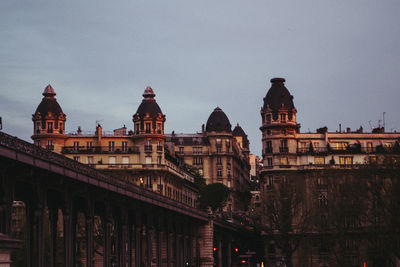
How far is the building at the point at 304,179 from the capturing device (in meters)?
142

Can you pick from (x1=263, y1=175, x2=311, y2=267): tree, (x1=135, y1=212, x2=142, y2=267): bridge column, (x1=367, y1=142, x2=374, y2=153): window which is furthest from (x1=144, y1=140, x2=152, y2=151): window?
(x1=135, y1=212, x2=142, y2=267): bridge column

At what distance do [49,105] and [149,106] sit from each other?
60.2ft

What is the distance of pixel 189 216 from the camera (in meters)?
125

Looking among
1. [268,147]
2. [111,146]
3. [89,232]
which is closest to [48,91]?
[111,146]

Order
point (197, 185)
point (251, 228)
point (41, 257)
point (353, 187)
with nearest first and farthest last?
point (41, 257), point (353, 187), point (251, 228), point (197, 185)

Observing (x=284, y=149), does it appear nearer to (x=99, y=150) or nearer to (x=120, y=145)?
(x=120, y=145)

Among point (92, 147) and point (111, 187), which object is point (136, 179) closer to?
point (92, 147)

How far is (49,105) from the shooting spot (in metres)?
166

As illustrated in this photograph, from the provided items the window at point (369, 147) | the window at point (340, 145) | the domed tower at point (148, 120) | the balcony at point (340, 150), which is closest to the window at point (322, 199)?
the balcony at point (340, 150)

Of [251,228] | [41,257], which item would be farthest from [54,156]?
[251,228]

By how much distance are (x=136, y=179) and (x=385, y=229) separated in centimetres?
6074

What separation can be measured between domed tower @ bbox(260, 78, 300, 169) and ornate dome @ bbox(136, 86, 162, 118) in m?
19.8

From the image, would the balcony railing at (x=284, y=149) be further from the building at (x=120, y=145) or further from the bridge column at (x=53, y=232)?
the bridge column at (x=53, y=232)

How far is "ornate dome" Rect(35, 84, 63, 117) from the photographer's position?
6496 inches
